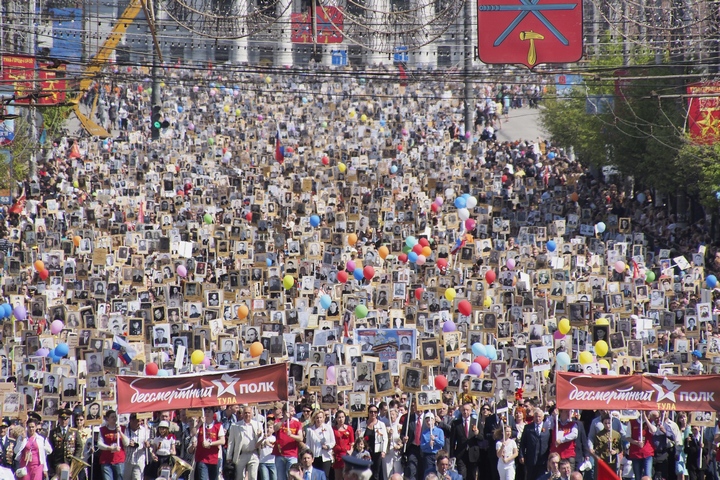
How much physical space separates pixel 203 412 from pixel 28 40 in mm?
28613

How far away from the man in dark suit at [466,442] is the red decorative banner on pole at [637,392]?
108 cm

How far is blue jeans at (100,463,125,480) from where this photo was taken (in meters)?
14.9

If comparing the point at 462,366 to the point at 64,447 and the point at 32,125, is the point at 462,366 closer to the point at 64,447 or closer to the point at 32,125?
the point at 64,447

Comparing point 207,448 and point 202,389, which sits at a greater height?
point 202,389

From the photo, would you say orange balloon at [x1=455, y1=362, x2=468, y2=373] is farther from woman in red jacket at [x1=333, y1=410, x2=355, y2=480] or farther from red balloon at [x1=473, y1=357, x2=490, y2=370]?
woman in red jacket at [x1=333, y1=410, x2=355, y2=480]

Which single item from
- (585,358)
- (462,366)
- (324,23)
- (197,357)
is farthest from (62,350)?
(324,23)

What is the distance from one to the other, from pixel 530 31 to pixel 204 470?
705 cm

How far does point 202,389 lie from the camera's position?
15.1m

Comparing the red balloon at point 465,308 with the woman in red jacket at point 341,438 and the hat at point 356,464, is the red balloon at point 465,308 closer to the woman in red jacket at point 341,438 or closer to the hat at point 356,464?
the woman in red jacket at point 341,438

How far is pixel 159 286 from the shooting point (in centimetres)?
2448

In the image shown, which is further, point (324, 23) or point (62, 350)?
point (324, 23)

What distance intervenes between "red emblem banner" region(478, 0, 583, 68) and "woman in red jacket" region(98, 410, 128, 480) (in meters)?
6.72

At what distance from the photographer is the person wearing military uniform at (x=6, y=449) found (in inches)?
581

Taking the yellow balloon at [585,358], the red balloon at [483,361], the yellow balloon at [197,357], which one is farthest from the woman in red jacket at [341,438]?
the yellow balloon at [585,358]
